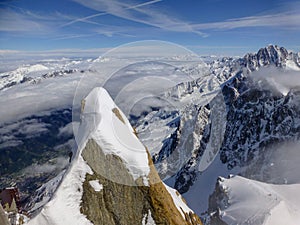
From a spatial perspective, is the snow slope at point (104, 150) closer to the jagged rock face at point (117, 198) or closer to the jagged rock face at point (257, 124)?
the jagged rock face at point (117, 198)

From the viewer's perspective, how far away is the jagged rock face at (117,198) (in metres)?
20.6

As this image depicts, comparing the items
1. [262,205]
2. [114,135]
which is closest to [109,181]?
[114,135]

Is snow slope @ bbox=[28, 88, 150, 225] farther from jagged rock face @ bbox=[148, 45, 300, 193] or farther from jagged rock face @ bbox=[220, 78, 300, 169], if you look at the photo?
jagged rock face @ bbox=[220, 78, 300, 169]

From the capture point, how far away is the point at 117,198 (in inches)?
836

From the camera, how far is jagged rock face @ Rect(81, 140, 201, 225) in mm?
20625

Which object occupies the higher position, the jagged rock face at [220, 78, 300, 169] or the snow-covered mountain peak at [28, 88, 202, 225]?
the snow-covered mountain peak at [28, 88, 202, 225]

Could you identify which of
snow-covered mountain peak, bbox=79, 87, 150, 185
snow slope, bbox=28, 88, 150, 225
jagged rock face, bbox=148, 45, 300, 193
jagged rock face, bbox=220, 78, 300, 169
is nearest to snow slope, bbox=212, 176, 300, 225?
snow-covered mountain peak, bbox=79, 87, 150, 185

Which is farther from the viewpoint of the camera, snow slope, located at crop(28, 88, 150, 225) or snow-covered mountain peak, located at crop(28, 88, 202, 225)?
snow-covered mountain peak, located at crop(28, 88, 202, 225)

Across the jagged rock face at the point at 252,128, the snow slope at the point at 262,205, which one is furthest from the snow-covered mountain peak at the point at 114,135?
the jagged rock face at the point at 252,128

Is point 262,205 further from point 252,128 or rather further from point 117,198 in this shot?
point 252,128

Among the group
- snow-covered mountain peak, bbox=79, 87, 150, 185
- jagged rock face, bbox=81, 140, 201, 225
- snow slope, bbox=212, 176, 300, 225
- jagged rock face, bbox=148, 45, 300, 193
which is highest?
snow-covered mountain peak, bbox=79, 87, 150, 185

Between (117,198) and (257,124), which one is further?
(257,124)

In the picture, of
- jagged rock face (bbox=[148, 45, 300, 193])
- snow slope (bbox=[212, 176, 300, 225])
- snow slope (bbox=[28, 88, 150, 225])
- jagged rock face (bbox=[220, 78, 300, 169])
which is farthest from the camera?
jagged rock face (bbox=[148, 45, 300, 193])

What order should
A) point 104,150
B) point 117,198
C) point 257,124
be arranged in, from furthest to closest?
point 257,124, point 117,198, point 104,150
